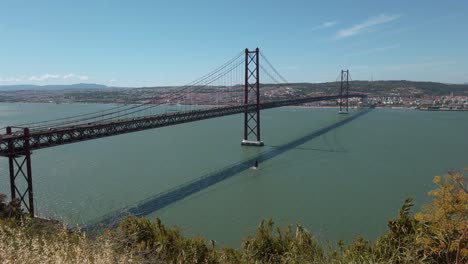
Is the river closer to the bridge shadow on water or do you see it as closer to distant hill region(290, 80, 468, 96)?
the bridge shadow on water

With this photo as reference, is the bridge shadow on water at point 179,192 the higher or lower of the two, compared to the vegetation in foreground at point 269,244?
lower

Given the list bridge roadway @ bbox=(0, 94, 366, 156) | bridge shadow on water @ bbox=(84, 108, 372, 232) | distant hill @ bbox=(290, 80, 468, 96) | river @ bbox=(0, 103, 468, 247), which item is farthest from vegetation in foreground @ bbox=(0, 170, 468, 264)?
distant hill @ bbox=(290, 80, 468, 96)

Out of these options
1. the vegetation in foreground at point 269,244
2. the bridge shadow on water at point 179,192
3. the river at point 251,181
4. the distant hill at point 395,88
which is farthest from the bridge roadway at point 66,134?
the distant hill at point 395,88

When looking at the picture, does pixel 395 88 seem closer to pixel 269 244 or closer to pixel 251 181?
pixel 251 181

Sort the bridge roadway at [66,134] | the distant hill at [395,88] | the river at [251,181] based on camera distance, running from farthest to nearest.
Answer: the distant hill at [395,88]
the river at [251,181]
the bridge roadway at [66,134]

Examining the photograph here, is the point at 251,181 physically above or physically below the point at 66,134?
below

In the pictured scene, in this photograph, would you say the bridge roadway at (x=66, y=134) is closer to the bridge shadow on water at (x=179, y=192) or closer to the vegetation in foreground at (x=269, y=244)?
the bridge shadow on water at (x=179, y=192)

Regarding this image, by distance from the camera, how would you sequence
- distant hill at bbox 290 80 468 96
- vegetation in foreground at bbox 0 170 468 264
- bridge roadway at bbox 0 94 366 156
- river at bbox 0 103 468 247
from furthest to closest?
distant hill at bbox 290 80 468 96 < river at bbox 0 103 468 247 < bridge roadway at bbox 0 94 366 156 < vegetation in foreground at bbox 0 170 468 264

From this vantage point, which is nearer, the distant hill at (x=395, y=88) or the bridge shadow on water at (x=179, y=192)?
the bridge shadow on water at (x=179, y=192)

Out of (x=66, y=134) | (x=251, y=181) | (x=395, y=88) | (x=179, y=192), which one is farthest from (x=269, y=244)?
(x=395, y=88)

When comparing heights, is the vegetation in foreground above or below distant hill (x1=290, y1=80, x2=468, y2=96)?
below
